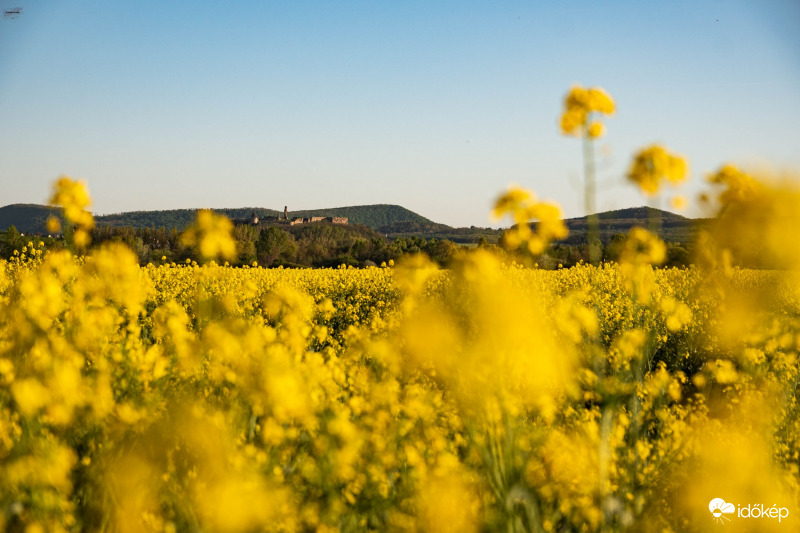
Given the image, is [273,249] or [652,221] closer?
[652,221]

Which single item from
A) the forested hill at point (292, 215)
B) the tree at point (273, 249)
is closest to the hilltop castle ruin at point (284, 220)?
the forested hill at point (292, 215)

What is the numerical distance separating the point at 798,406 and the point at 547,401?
10.3 feet

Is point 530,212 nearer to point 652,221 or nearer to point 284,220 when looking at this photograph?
point 652,221

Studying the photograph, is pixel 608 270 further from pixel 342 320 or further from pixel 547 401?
pixel 547 401

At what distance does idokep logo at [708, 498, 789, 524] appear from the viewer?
2.89m

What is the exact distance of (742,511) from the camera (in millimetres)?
2920

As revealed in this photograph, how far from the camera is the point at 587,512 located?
2617 millimetres

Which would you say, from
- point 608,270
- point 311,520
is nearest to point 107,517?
point 311,520

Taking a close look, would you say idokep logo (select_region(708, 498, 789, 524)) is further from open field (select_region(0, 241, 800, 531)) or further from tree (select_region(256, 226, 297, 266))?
tree (select_region(256, 226, 297, 266))

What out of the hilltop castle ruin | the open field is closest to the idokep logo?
the open field

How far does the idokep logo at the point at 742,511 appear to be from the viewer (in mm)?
2893

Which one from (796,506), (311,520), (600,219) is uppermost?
(600,219)


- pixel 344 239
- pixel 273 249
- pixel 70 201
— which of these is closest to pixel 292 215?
pixel 344 239

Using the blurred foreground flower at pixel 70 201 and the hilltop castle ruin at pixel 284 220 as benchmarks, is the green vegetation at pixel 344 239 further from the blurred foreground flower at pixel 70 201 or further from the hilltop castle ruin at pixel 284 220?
the hilltop castle ruin at pixel 284 220
